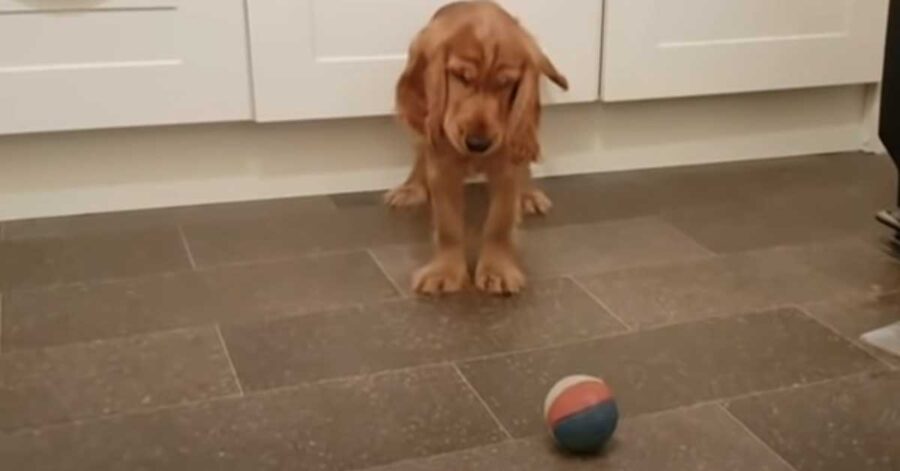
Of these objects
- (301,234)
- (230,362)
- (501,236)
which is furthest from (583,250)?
(230,362)

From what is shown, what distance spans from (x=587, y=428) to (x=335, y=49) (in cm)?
120

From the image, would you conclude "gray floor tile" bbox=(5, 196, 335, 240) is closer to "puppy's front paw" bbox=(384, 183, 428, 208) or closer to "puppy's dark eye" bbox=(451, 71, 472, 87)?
"puppy's front paw" bbox=(384, 183, 428, 208)

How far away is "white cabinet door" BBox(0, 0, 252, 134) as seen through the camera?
2.06 metres

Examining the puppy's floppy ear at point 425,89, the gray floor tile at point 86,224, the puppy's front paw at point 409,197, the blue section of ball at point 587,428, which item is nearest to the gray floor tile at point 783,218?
the puppy's front paw at point 409,197

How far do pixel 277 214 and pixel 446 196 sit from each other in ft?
1.69

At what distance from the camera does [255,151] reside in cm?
235

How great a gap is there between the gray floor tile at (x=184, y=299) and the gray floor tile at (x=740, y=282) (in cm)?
40

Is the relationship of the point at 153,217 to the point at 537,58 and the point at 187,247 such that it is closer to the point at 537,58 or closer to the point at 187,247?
the point at 187,247

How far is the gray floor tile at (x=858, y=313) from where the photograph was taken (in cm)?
170

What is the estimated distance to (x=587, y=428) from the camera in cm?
129

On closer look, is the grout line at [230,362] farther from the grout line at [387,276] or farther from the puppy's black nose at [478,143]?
the puppy's black nose at [478,143]

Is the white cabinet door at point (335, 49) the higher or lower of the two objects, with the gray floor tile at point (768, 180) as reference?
higher

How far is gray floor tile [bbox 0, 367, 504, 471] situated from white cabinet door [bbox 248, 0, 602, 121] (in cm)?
90

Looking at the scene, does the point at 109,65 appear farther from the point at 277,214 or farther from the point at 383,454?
the point at 383,454
